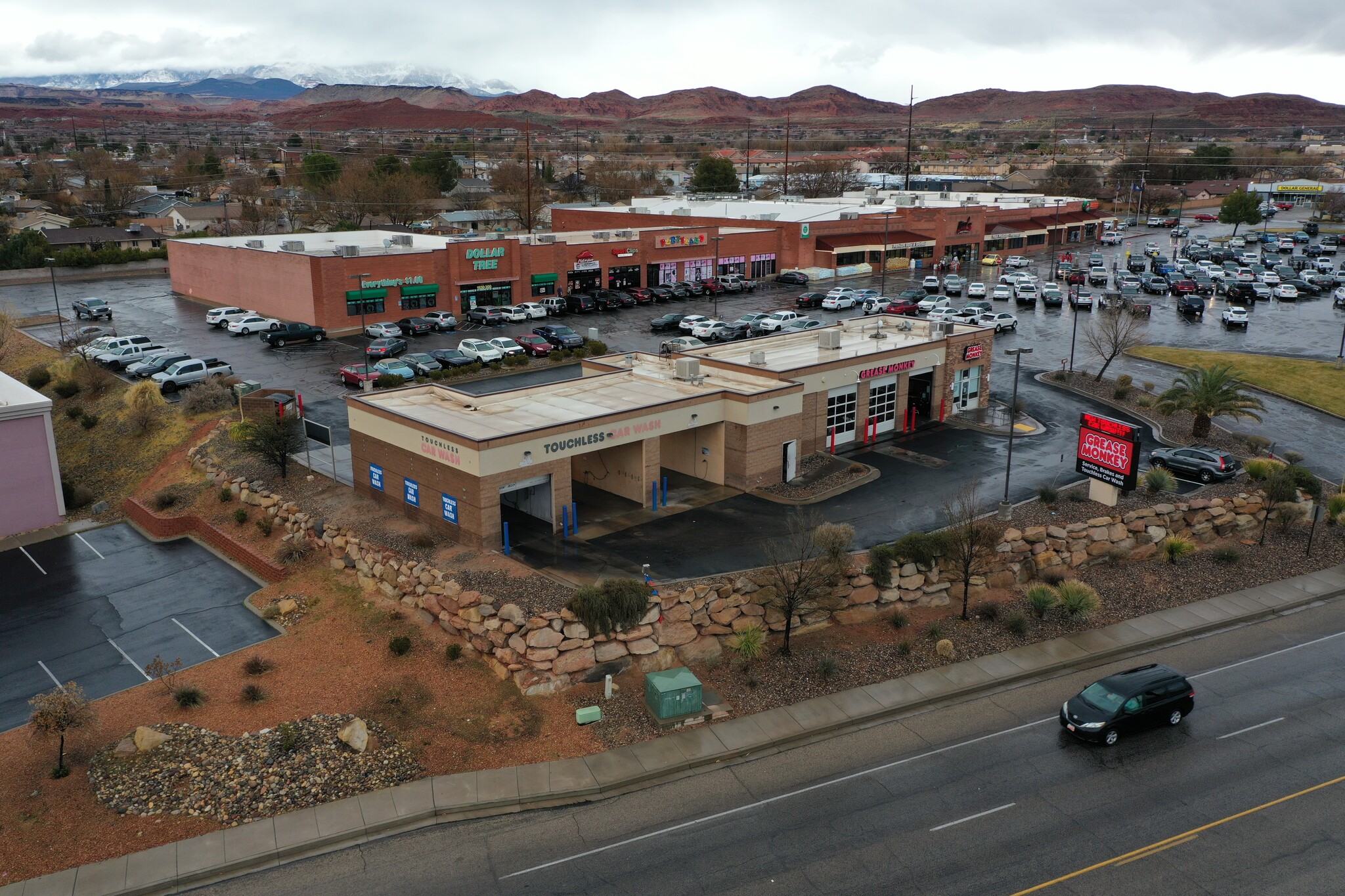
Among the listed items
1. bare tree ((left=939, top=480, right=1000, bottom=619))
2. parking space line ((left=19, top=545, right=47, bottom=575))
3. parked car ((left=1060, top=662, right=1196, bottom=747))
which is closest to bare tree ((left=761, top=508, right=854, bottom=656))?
bare tree ((left=939, top=480, right=1000, bottom=619))

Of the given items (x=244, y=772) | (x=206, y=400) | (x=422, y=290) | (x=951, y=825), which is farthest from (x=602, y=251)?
(x=951, y=825)

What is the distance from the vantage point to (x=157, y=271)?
286 ft

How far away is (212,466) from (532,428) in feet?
51.4

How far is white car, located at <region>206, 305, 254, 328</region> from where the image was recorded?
6247 cm

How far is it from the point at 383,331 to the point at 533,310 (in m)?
10.7

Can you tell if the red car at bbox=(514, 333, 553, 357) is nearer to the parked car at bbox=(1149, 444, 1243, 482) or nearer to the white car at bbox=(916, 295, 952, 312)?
the white car at bbox=(916, 295, 952, 312)

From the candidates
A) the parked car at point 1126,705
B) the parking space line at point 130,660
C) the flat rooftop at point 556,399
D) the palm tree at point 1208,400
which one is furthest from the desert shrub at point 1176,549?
the parking space line at point 130,660

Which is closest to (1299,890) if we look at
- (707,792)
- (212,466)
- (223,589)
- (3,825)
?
(707,792)

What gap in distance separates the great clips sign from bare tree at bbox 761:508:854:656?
10.0 metres

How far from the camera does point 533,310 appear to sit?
220 feet

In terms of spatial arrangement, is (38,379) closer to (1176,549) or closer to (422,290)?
(422,290)

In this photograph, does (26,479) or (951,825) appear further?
(26,479)

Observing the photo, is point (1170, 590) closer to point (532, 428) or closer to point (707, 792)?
point (707, 792)

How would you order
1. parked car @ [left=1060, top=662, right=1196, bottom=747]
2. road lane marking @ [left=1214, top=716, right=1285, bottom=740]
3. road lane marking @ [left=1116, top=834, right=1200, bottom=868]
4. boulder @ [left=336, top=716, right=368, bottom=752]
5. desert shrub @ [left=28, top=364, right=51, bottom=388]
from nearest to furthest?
road lane marking @ [left=1116, top=834, right=1200, bottom=868] → boulder @ [left=336, top=716, right=368, bottom=752] → parked car @ [left=1060, top=662, right=1196, bottom=747] → road lane marking @ [left=1214, top=716, right=1285, bottom=740] → desert shrub @ [left=28, top=364, right=51, bottom=388]
